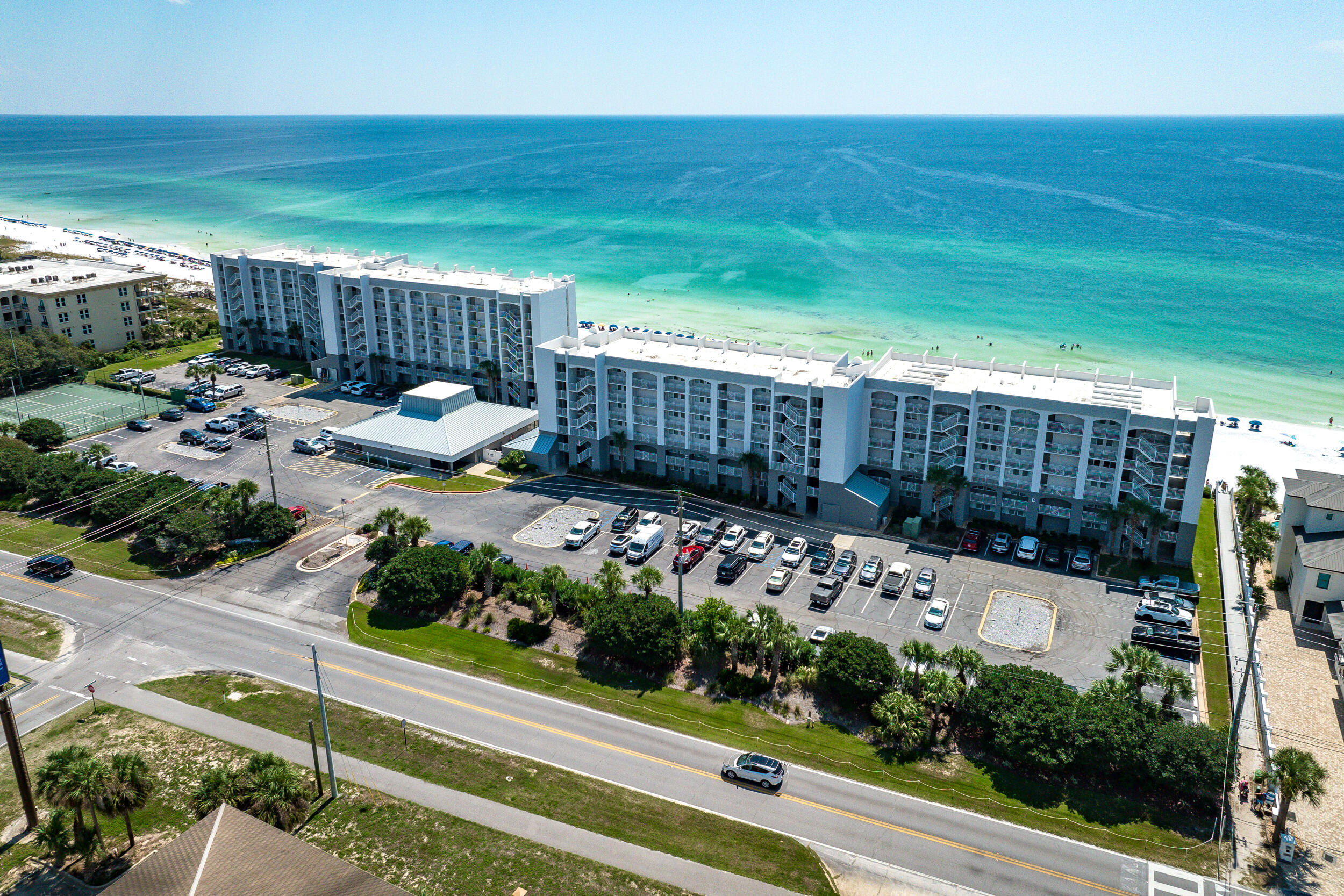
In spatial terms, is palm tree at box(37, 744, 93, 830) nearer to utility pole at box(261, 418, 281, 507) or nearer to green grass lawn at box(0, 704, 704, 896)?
green grass lawn at box(0, 704, 704, 896)

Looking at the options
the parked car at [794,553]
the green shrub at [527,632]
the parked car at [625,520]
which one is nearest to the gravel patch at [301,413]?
the parked car at [625,520]

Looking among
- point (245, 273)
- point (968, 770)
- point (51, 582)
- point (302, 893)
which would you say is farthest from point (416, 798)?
point (245, 273)

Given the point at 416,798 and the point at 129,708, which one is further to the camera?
the point at 129,708

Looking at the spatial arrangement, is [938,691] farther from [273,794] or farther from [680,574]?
[273,794]

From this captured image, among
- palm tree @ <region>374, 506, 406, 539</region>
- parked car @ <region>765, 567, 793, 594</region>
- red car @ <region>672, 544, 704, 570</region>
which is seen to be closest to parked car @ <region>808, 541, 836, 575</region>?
parked car @ <region>765, 567, 793, 594</region>

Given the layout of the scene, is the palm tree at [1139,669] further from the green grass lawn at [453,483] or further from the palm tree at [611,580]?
the green grass lawn at [453,483]

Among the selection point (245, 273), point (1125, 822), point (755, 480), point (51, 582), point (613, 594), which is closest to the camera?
point (1125, 822)

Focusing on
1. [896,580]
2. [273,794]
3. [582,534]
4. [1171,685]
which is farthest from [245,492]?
[1171,685]

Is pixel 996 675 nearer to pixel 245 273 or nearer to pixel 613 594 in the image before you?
pixel 613 594
